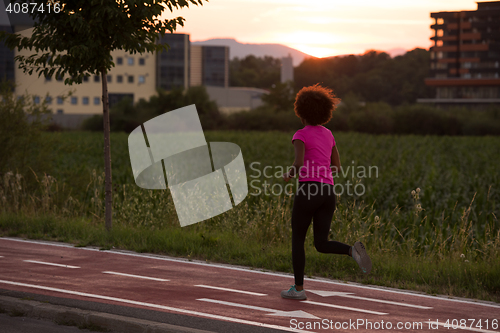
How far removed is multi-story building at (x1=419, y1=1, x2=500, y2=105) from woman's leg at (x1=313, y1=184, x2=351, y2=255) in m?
110

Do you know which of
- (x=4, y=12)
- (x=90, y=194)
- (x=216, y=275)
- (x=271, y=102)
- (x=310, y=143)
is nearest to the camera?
(x=310, y=143)

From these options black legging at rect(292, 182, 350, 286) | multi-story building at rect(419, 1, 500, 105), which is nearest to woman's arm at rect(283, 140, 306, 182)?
black legging at rect(292, 182, 350, 286)

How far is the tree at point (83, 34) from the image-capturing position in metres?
8.55

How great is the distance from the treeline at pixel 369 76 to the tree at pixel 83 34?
10326cm

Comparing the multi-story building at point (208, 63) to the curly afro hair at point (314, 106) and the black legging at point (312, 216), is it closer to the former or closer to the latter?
the curly afro hair at point (314, 106)

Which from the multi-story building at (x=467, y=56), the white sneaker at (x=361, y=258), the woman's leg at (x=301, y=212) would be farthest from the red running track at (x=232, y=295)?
the multi-story building at (x=467, y=56)

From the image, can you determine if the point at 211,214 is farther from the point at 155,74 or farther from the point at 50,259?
the point at 155,74

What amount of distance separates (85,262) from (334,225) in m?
4.51

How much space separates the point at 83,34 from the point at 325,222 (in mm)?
5264

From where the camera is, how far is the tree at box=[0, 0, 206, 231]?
8547mm

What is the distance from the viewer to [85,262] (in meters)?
7.58

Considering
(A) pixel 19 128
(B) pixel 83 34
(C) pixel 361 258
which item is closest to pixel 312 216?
(C) pixel 361 258

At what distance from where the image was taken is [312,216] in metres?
5.43

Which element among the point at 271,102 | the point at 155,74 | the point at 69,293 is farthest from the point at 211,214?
the point at 155,74
